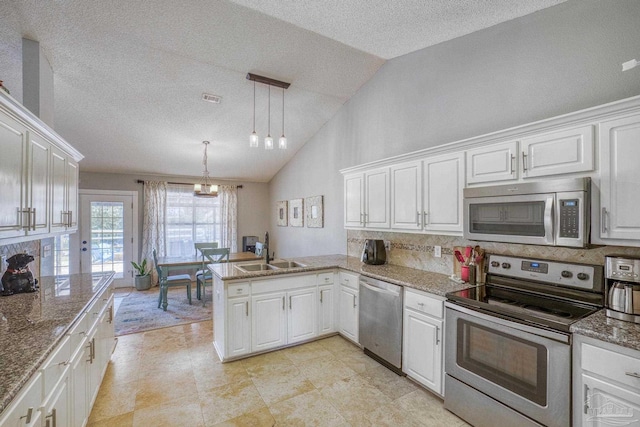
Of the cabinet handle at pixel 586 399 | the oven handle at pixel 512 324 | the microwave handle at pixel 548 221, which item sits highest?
the microwave handle at pixel 548 221

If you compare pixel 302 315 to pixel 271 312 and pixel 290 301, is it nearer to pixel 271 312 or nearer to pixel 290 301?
pixel 290 301

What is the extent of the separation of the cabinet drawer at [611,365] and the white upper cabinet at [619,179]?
65 cm

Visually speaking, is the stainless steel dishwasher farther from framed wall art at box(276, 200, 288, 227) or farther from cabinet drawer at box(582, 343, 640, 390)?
framed wall art at box(276, 200, 288, 227)

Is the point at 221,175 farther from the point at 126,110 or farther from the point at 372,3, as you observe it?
the point at 372,3

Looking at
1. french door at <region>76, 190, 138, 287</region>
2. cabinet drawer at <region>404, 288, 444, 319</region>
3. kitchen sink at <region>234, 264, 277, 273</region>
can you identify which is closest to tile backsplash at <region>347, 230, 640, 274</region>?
cabinet drawer at <region>404, 288, 444, 319</region>

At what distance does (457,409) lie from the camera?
2094 millimetres

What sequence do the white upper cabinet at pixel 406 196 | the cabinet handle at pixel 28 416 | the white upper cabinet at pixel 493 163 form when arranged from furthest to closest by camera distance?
the white upper cabinet at pixel 406 196 < the white upper cabinet at pixel 493 163 < the cabinet handle at pixel 28 416

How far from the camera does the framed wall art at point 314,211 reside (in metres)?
4.78

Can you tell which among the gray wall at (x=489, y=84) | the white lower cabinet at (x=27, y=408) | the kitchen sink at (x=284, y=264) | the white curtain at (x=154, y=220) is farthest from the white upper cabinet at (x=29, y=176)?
the white curtain at (x=154, y=220)

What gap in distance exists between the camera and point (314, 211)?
4.98m

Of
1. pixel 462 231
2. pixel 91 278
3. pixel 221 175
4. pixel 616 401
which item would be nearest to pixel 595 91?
pixel 462 231

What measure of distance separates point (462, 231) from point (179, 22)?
310cm

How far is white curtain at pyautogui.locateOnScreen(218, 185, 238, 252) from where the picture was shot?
21.9 feet

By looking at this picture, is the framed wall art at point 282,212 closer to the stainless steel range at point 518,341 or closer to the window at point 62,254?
the window at point 62,254
